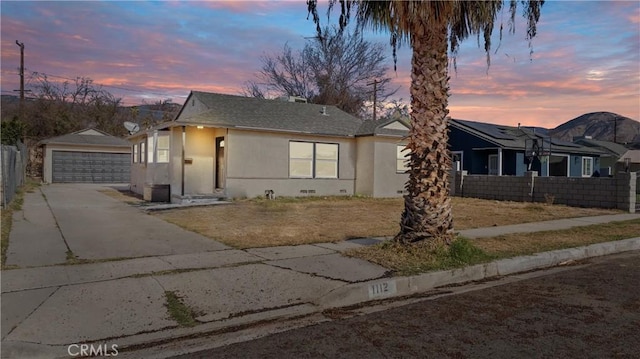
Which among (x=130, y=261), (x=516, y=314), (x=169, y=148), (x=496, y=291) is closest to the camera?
(x=516, y=314)

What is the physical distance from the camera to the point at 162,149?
1928 cm

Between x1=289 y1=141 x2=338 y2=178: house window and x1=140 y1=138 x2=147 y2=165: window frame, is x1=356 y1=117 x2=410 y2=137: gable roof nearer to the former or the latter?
x1=289 y1=141 x2=338 y2=178: house window

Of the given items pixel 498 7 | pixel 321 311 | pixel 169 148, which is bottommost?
pixel 321 311

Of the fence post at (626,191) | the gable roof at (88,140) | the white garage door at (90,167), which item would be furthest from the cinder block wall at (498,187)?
the white garage door at (90,167)

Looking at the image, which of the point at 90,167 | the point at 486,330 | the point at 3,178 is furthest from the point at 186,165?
the point at 90,167

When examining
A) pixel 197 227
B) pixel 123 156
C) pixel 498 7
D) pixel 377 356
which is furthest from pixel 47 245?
pixel 123 156

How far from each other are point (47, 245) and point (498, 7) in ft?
30.9

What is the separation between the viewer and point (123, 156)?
32531mm

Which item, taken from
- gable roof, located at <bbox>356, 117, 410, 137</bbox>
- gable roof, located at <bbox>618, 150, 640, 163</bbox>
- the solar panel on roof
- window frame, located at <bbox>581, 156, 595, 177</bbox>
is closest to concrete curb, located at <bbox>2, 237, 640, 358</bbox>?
gable roof, located at <bbox>356, 117, 410, 137</bbox>

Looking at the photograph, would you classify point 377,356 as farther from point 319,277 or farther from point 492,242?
point 492,242

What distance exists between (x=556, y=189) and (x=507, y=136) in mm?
12711

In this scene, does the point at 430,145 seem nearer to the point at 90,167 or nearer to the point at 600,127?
the point at 90,167

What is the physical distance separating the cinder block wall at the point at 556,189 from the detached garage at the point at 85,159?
22330 millimetres

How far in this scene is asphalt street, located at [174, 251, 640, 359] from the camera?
435 centimetres
